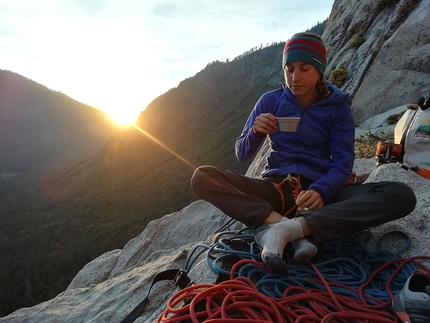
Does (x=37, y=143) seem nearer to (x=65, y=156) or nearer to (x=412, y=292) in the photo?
(x=65, y=156)

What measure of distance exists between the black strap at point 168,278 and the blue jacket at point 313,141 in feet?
4.43

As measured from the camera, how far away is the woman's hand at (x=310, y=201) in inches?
117

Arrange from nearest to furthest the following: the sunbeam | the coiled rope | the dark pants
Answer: the coiled rope
the dark pants
the sunbeam

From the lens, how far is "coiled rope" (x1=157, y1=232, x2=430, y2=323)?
2.13 meters

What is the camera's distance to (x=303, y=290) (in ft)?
7.89

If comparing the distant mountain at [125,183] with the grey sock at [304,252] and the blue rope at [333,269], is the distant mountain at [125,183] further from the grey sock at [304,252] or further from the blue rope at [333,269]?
the grey sock at [304,252]

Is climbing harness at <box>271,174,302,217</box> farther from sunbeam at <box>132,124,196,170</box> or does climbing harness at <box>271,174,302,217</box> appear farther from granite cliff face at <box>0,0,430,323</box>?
sunbeam at <box>132,124,196,170</box>

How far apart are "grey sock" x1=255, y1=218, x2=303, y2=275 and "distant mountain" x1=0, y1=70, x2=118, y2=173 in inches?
4068

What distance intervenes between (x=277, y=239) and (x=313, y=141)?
1.32 m

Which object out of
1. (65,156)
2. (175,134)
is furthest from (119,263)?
(65,156)

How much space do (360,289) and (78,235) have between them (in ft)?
173

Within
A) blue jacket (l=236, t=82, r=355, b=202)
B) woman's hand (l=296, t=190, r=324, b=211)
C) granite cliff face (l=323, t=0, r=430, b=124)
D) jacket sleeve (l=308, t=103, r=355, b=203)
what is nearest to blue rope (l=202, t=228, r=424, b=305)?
woman's hand (l=296, t=190, r=324, b=211)

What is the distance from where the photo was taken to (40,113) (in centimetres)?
12506

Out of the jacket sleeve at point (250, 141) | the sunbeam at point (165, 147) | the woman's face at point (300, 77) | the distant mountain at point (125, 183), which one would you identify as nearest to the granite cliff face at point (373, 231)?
the jacket sleeve at point (250, 141)
